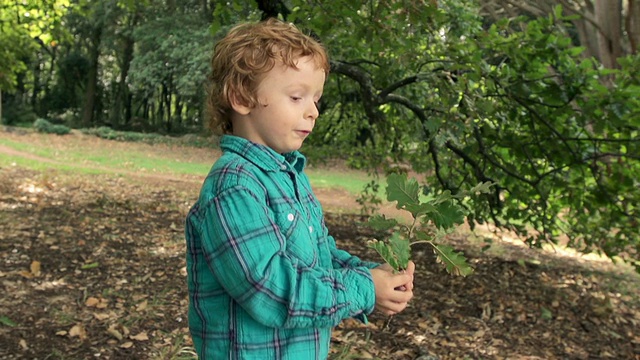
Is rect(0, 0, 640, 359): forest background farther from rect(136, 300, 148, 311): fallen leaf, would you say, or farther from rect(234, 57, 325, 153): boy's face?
rect(234, 57, 325, 153): boy's face

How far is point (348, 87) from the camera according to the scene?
688 cm

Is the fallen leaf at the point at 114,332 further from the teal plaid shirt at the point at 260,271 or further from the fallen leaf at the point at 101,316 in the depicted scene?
the teal plaid shirt at the point at 260,271

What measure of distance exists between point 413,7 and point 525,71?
4.10ft

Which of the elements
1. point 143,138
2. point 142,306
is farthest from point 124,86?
point 142,306

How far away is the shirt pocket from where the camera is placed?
1425 mm

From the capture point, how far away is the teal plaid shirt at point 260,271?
52.6 inches

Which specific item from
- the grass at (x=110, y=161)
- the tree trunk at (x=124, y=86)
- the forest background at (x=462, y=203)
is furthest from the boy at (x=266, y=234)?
the tree trunk at (x=124, y=86)

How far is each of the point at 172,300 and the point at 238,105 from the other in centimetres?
286

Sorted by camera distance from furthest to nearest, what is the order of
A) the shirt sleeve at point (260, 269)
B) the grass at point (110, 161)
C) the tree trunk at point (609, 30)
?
the grass at point (110, 161) → the tree trunk at point (609, 30) → the shirt sleeve at point (260, 269)

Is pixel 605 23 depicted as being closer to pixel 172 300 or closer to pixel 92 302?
pixel 172 300

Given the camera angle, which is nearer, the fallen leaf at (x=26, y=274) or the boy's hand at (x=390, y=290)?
the boy's hand at (x=390, y=290)

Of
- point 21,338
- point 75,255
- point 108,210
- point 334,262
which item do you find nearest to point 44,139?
point 108,210

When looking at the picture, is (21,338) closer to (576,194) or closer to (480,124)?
(480,124)

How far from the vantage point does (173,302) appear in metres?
4.05
